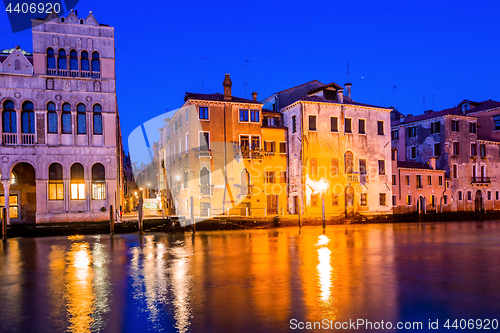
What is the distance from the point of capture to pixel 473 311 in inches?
307

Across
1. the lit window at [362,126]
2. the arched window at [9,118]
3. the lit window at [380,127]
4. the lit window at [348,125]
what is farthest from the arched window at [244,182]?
the arched window at [9,118]

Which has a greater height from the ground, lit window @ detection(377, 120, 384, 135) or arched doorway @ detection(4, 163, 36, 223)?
lit window @ detection(377, 120, 384, 135)

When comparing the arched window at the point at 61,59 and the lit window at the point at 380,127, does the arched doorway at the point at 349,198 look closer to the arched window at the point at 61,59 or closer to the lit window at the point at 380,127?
the lit window at the point at 380,127

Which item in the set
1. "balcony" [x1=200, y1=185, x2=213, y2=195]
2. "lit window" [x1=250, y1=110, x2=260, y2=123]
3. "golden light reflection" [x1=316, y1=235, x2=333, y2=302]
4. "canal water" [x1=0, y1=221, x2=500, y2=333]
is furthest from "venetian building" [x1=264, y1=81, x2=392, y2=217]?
"canal water" [x1=0, y1=221, x2=500, y2=333]

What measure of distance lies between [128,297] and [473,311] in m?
7.18

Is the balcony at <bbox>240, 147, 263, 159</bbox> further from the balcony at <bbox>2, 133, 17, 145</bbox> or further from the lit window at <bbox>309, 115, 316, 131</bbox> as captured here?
the balcony at <bbox>2, 133, 17, 145</bbox>

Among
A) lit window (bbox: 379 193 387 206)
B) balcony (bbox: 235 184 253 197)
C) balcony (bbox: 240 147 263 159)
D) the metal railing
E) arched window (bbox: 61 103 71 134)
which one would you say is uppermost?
arched window (bbox: 61 103 71 134)

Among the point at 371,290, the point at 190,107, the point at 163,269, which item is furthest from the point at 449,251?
the point at 190,107

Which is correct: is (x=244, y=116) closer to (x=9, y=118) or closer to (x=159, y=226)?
(x=159, y=226)

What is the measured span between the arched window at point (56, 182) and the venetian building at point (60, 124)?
0.22 feet

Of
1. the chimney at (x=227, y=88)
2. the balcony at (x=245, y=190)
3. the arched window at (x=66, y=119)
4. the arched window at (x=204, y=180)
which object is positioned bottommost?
the balcony at (x=245, y=190)

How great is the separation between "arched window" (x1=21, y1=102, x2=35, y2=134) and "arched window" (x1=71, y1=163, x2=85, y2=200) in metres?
4.09

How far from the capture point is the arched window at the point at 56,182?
30.5 meters

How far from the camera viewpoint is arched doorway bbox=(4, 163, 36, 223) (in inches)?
1243
